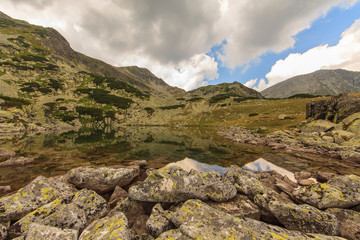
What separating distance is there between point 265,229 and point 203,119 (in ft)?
Result: 465

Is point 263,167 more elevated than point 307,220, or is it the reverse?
point 307,220

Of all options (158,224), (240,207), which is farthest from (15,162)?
(240,207)

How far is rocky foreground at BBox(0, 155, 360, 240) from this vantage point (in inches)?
192

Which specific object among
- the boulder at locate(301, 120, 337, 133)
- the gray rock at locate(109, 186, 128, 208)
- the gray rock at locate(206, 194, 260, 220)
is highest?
the boulder at locate(301, 120, 337, 133)

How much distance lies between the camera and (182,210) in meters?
5.88

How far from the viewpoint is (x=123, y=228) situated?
4.96 m

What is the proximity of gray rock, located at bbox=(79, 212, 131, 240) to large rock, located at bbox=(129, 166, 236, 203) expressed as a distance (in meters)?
1.64

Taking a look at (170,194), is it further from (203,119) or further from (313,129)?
(203,119)

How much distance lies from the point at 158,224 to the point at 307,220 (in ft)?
20.1

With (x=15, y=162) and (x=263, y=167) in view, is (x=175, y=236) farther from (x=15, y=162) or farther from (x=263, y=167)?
(x=15, y=162)

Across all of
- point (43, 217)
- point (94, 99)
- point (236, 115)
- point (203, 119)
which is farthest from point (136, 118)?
point (43, 217)

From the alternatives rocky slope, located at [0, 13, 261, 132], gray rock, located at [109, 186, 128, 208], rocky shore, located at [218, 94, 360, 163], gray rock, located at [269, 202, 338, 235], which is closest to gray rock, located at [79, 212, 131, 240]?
gray rock, located at [109, 186, 128, 208]

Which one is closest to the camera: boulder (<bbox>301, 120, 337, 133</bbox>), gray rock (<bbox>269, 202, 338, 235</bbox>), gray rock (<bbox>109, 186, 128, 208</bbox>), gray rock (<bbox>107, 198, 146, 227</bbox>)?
gray rock (<bbox>269, 202, 338, 235</bbox>)

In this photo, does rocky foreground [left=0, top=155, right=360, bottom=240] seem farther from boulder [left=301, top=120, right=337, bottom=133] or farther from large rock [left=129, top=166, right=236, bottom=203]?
boulder [left=301, top=120, right=337, bottom=133]
